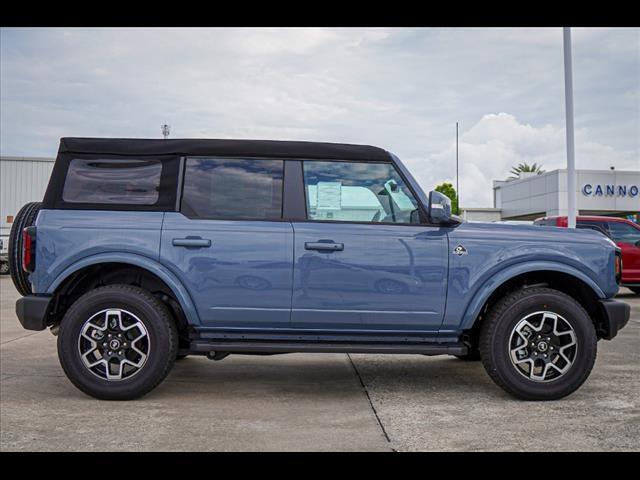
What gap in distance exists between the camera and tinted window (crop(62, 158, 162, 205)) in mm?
5023

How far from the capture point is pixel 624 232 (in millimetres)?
13930

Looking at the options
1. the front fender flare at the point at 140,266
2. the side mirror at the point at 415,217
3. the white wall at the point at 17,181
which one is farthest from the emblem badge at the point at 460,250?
the white wall at the point at 17,181

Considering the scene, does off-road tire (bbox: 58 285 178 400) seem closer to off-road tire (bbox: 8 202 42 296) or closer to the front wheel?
off-road tire (bbox: 8 202 42 296)

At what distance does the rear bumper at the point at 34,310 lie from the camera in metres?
4.82

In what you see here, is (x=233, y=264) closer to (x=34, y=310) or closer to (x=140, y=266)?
(x=140, y=266)

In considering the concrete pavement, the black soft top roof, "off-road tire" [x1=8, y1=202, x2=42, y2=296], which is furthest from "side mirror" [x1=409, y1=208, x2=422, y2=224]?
"off-road tire" [x1=8, y1=202, x2=42, y2=296]

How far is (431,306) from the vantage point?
4.91 metres

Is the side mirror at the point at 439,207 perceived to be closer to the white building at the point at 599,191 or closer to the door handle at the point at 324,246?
the door handle at the point at 324,246

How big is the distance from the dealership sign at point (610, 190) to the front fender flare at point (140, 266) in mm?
30305

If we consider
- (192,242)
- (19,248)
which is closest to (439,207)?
(192,242)

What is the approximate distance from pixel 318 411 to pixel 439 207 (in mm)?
1748
